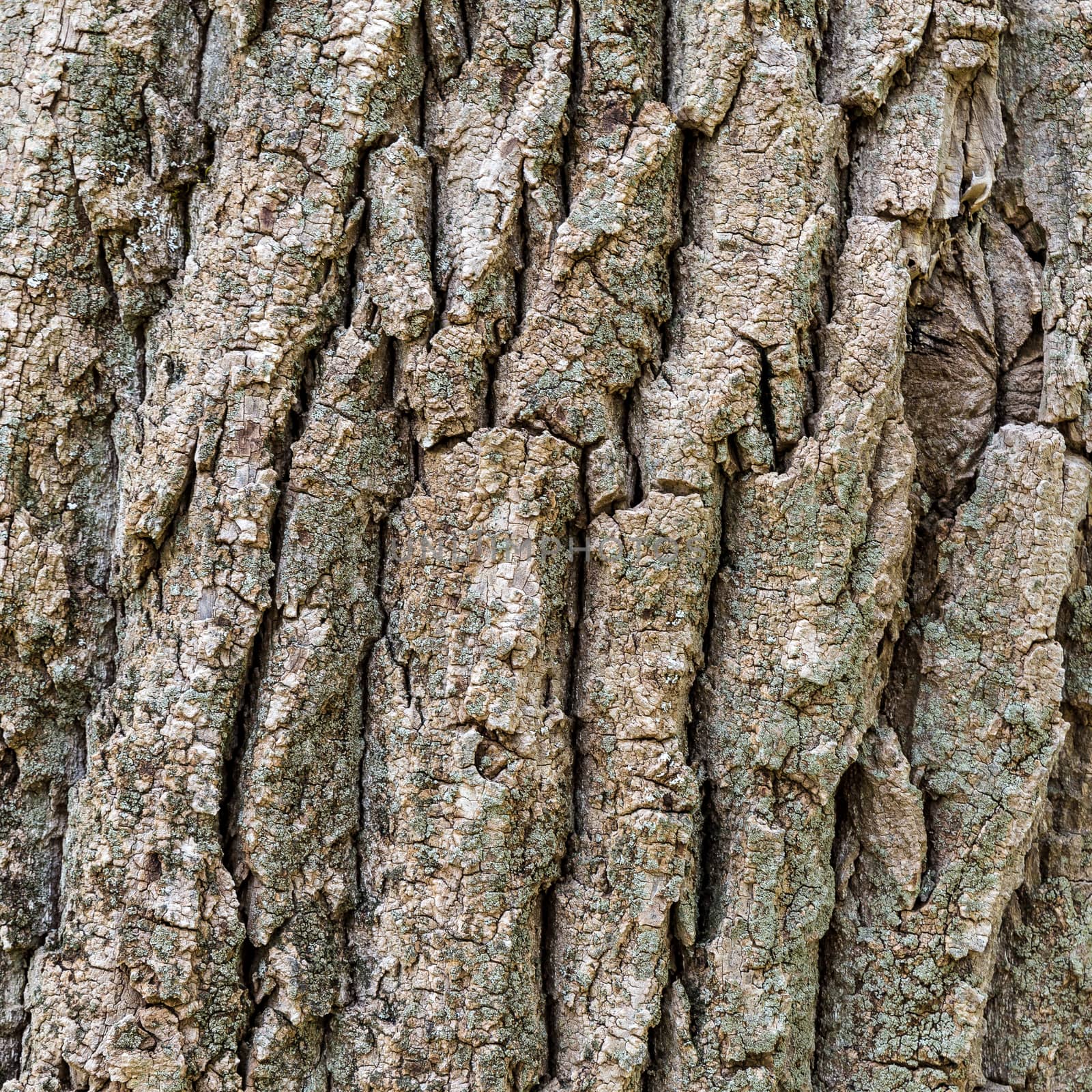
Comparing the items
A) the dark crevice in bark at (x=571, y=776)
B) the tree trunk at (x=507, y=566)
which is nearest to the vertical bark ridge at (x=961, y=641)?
the tree trunk at (x=507, y=566)

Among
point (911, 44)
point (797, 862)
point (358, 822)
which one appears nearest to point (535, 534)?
point (358, 822)

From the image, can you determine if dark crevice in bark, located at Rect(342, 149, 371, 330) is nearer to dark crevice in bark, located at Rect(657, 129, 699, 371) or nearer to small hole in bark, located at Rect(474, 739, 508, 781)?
dark crevice in bark, located at Rect(657, 129, 699, 371)

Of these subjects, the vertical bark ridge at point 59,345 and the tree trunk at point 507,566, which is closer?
the tree trunk at point 507,566

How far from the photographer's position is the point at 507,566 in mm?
1407

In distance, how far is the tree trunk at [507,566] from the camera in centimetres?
139

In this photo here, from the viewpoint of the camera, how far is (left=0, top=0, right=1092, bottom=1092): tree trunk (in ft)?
4.55

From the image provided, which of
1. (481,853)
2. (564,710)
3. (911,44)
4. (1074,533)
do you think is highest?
(911,44)

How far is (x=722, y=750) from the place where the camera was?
143 centimetres

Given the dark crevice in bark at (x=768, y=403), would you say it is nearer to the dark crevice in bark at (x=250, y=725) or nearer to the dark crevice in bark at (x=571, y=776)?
the dark crevice in bark at (x=571, y=776)

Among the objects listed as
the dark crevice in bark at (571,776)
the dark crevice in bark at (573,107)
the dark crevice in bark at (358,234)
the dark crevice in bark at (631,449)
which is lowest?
the dark crevice in bark at (571,776)

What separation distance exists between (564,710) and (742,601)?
1.07ft

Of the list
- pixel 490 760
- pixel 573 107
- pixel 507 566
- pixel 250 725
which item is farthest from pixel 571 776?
pixel 573 107

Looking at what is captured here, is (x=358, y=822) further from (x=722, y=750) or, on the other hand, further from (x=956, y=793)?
(x=956, y=793)

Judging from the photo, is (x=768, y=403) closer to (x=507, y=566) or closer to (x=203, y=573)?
(x=507, y=566)
